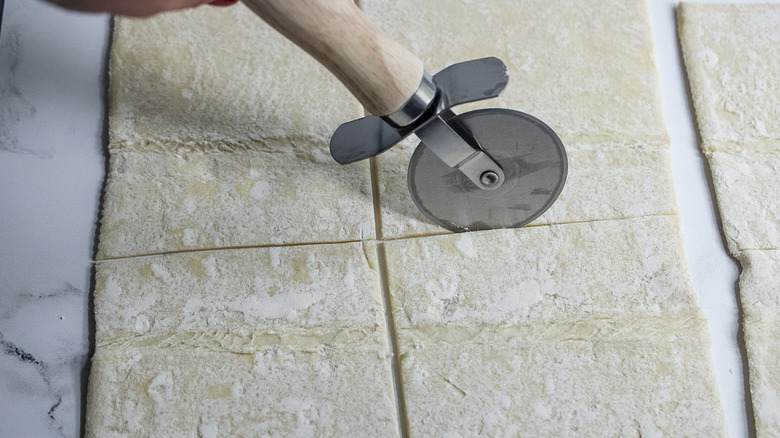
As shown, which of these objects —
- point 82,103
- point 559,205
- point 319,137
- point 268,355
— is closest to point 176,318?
point 268,355

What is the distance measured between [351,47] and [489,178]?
15.6 inches

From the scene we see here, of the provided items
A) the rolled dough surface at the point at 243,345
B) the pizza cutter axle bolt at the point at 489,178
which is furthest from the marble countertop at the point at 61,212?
the pizza cutter axle bolt at the point at 489,178

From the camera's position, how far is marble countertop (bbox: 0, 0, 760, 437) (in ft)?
4.07

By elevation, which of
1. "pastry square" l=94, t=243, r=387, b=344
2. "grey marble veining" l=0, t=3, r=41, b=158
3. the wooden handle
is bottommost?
"pastry square" l=94, t=243, r=387, b=344

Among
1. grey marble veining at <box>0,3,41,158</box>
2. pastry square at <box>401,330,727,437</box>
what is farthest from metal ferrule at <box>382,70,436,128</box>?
grey marble veining at <box>0,3,41,158</box>

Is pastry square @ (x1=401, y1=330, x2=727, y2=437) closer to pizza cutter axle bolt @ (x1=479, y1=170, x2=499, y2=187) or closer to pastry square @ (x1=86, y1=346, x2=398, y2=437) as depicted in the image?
pastry square @ (x1=86, y1=346, x2=398, y2=437)

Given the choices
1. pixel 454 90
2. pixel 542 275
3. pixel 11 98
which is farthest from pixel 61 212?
pixel 542 275

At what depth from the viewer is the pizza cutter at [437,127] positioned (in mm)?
835

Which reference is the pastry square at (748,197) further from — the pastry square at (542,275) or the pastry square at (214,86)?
the pastry square at (214,86)

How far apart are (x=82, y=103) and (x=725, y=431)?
157cm

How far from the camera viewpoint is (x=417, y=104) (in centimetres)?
95

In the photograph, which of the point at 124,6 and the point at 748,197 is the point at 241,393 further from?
the point at 748,197

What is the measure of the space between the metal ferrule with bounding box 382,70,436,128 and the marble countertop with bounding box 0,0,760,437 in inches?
29.6

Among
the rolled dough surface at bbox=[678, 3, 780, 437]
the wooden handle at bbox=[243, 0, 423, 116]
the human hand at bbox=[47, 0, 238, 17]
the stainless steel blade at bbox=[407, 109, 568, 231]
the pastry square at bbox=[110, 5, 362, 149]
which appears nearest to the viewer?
the human hand at bbox=[47, 0, 238, 17]
